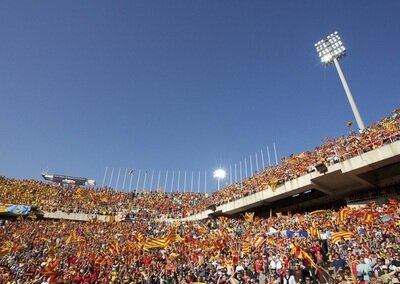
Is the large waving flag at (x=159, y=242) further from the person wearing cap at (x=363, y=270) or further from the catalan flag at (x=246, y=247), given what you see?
the person wearing cap at (x=363, y=270)

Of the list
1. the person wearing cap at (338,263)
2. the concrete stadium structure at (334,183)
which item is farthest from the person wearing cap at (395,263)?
the concrete stadium structure at (334,183)

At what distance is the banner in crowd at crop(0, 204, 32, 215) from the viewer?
33594mm

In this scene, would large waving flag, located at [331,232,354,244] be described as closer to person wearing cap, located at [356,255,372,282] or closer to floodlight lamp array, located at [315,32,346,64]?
person wearing cap, located at [356,255,372,282]

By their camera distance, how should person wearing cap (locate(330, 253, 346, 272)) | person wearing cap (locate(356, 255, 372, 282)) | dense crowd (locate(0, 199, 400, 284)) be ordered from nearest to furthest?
person wearing cap (locate(356, 255, 372, 282))
person wearing cap (locate(330, 253, 346, 272))
dense crowd (locate(0, 199, 400, 284))

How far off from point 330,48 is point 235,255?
45525mm

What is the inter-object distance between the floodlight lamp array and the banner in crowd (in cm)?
5182

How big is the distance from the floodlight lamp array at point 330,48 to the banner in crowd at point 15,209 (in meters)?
51.8

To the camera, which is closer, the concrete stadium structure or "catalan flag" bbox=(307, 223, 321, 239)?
"catalan flag" bbox=(307, 223, 321, 239)

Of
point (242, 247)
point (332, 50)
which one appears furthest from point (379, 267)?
point (332, 50)

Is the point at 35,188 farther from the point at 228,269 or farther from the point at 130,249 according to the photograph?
the point at 228,269

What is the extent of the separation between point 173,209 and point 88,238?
1942 cm

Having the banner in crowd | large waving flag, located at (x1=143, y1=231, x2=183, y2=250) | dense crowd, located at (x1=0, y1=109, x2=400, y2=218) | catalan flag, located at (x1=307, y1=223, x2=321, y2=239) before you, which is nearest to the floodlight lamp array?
dense crowd, located at (x1=0, y1=109, x2=400, y2=218)

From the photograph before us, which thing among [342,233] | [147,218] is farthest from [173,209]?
[342,233]

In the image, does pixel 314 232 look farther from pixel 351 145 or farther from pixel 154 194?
pixel 154 194
